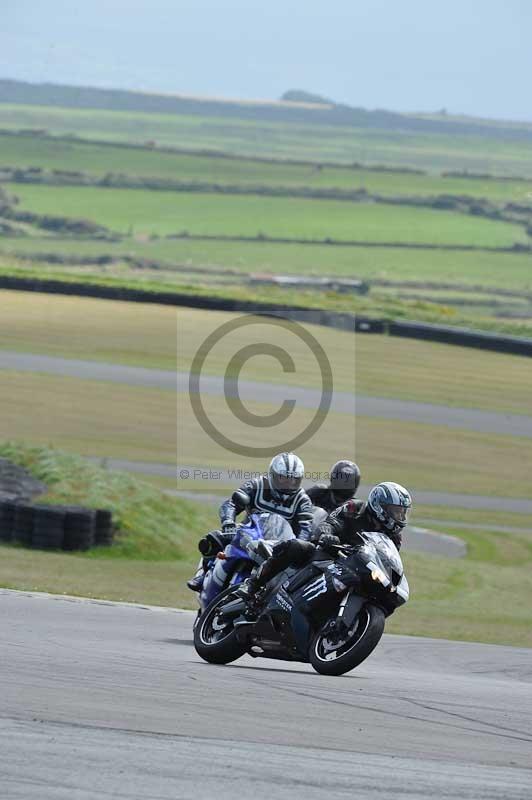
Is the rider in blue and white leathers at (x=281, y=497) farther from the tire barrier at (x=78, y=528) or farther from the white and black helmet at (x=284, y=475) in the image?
the tire barrier at (x=78, y=528)

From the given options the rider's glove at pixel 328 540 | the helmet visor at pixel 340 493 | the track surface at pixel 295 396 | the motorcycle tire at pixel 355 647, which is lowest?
the track surface at pixel 295 396

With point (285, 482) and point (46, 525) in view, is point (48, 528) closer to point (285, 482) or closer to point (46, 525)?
point (46, 525)

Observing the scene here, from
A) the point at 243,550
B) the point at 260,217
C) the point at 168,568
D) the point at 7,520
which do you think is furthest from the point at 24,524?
the point at 260,217

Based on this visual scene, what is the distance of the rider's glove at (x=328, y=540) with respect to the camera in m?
9.36

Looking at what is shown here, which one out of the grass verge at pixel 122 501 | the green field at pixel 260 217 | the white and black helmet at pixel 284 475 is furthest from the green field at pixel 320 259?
the white and black helmet at pixel 284 475

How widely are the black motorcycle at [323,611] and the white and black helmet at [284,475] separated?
87 centimetres

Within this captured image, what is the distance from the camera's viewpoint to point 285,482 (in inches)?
412

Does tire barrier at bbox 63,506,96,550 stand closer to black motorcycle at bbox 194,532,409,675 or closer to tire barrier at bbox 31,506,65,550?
tire barrier at bbox 31,506,65,550

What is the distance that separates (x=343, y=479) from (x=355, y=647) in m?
3.28

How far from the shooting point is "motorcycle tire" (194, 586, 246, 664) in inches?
388

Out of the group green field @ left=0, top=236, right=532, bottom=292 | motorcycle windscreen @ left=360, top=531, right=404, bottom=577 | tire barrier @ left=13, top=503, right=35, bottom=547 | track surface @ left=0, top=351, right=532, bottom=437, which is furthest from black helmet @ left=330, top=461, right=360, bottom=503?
green field @ left=0, top=236, right=532, bottom=292

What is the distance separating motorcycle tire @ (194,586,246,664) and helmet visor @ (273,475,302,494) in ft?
2.76

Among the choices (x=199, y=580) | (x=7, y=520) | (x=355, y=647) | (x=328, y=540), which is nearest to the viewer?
(x=355, y=647)

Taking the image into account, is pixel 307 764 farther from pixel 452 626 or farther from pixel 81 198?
pixel 81 198
